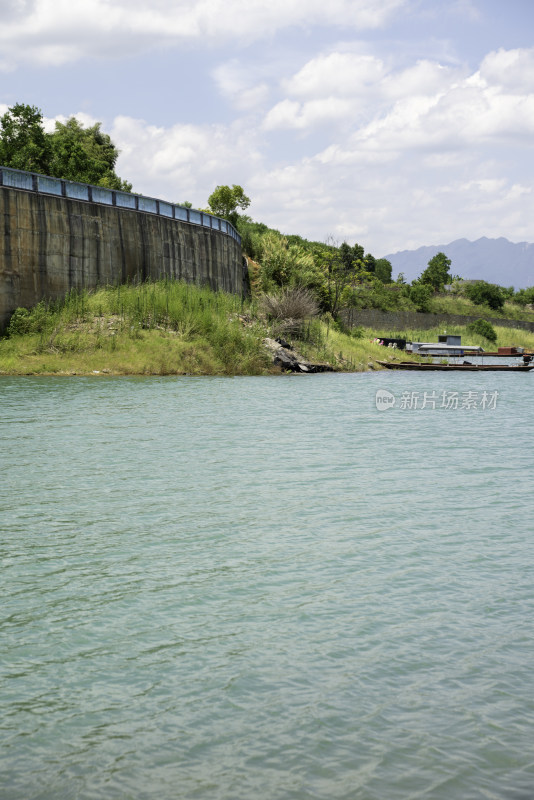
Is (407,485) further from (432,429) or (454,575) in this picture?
(432,429)

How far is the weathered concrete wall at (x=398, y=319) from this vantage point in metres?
70.8

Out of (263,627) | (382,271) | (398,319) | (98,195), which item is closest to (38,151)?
(98,195)

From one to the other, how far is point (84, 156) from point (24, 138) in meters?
5.01

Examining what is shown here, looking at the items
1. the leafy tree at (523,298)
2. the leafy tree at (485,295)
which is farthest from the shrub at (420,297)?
the leafy tree at (523,298)

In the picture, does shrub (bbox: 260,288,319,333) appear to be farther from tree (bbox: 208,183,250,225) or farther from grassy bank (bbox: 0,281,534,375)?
tree (bbox: 208,183,250,225)

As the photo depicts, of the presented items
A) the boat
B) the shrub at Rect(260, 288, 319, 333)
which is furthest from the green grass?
the boat

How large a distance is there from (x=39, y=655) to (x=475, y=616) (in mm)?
3390

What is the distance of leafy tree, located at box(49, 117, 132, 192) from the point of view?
182ft

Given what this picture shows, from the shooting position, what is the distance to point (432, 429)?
20.0m

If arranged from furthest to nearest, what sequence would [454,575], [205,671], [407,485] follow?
[407,485] < [454,575] < [205,671]

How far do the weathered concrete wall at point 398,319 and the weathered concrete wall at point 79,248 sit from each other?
24.8 m

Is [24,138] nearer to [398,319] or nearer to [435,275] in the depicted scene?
[398,319]

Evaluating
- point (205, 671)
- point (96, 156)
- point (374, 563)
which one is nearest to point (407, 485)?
point (374, 563)

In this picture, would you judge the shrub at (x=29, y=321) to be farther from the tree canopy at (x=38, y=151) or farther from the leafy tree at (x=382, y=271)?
the leafy tree at (x=382, y=271)
